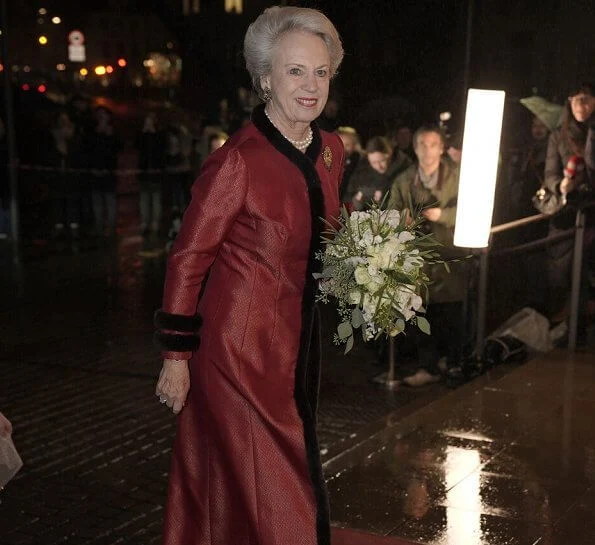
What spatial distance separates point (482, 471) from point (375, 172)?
13.8 ft

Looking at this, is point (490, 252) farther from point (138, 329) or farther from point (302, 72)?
point (302, 72)

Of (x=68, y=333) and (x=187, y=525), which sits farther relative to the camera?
(x=68, y=333)

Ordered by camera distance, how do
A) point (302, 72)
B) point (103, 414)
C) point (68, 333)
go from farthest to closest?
1. point (68, 333)
2. point (103, 414)
3. point (302, 72)

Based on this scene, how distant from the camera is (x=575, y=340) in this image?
28.7 feet

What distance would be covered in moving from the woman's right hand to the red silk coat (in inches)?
1.8

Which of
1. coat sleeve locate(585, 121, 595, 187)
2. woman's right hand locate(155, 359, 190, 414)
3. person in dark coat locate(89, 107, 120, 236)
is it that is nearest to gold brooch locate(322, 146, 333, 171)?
woman's right hand locate(155, 359, 190, 414)

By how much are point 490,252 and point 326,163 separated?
4438mm

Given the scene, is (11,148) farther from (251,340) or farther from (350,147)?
(251,340)

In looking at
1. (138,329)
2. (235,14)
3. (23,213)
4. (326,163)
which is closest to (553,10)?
(138,329)

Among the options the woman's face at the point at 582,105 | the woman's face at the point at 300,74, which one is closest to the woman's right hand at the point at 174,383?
the woman's face at the point at 300,74

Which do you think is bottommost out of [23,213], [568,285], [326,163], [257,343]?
[23,213]

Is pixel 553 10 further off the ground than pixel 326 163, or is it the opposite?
pixel 553 10

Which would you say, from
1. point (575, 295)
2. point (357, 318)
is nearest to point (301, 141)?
point (357, 318)

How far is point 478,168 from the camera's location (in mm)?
Answer: 7223
